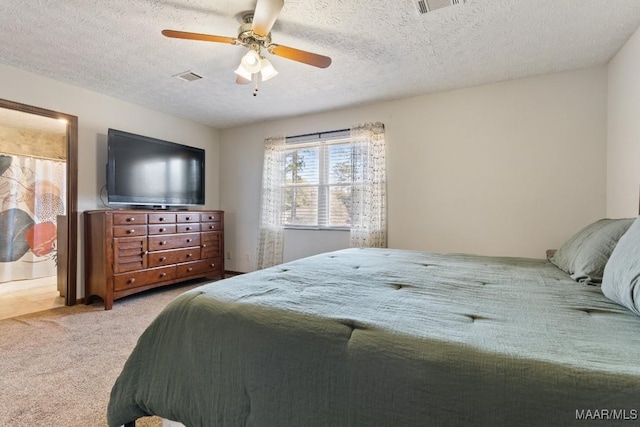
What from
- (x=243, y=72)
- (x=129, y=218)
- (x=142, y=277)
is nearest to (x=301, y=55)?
(x=243, y=72)

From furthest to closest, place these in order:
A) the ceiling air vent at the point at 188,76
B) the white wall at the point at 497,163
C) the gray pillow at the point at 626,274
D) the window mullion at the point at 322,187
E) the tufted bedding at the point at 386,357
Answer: the window mullion at the point at 322,187, the ceiling air vent at the point at 188,76, the white wall at the point at 497,163, the gray pillow at the point at 626,274, the tufted bedding at the point at 386,357

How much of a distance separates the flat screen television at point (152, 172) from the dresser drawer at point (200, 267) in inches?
31.9

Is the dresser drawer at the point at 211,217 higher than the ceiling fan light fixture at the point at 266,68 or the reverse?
the reverse

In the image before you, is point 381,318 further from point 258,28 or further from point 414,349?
point 258,28

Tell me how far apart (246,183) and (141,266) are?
1869mm

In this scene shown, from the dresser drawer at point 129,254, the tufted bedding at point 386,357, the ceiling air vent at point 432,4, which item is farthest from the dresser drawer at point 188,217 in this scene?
the ceiling air vent at point 432,4

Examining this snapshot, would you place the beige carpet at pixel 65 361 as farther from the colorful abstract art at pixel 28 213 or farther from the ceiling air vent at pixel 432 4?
the ceiling air vent at pixel 432 4

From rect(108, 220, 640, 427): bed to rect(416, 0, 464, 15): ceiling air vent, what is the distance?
161 centimetres

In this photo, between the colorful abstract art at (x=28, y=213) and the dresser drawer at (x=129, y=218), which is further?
the colorful abstract art at (x=28, y=213)

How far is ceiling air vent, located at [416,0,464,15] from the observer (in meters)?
1.92

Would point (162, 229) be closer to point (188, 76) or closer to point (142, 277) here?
point (142, 277)

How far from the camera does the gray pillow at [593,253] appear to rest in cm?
135

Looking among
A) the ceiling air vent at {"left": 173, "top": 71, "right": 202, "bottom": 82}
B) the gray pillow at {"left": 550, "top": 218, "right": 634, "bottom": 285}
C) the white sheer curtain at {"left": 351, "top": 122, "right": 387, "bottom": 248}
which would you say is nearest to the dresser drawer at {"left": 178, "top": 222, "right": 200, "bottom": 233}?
the ceiling air vent at {"left": 173, "top": 71, "right": 202, "bottom": 82}

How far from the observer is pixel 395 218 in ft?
11.9
